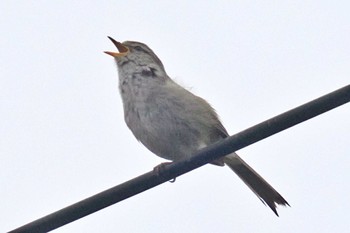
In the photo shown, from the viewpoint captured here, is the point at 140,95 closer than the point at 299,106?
No

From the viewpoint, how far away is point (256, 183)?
26.8 feet

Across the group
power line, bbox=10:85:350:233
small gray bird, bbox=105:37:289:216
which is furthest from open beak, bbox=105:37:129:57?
power line, bbox=10:85:350:233

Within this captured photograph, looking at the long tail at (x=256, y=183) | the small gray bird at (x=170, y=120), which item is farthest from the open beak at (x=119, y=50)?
the long tail at (x=256, y=183)

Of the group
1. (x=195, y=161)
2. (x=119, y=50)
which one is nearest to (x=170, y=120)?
(x=119, y=50)

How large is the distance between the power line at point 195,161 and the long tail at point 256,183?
216cm

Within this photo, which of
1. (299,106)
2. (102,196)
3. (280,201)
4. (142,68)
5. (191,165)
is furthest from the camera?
(142,68)

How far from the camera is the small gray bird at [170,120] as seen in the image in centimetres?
797

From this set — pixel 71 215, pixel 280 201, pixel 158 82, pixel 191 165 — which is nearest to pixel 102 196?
pixel 71 215

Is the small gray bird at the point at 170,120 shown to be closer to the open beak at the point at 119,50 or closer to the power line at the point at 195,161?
the open beak at the point at 119,50

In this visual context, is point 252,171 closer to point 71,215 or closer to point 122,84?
point 122,84

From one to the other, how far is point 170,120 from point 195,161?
2640 mm

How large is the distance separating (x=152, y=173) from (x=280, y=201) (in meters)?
2.51

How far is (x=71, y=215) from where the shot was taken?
197 inches

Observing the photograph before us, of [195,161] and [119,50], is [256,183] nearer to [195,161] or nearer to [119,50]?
[119,50]
